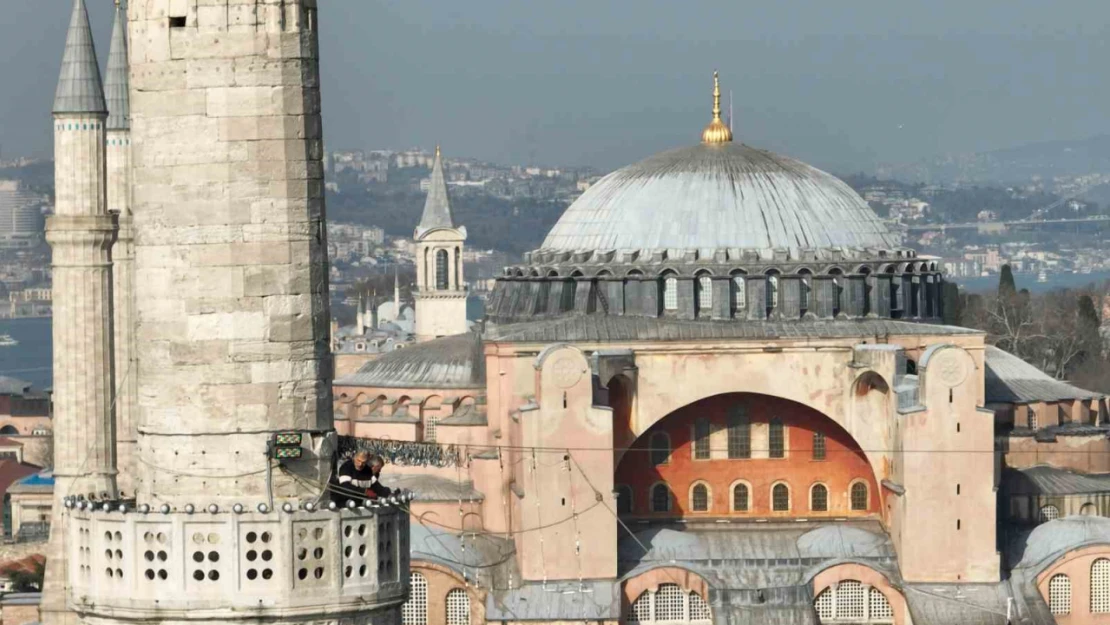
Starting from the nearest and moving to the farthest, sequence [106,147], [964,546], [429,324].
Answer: [106,147] < [964,546] < [429,324]

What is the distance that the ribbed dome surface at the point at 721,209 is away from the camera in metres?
62.2

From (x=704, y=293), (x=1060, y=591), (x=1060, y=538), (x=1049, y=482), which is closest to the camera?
(x=1060, y=591)

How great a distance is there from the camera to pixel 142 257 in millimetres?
23047

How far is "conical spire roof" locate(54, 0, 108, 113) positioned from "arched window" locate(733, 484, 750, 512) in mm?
23136

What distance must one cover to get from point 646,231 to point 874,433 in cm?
683

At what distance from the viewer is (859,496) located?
5962 centimetres

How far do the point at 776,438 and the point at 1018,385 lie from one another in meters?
7.99

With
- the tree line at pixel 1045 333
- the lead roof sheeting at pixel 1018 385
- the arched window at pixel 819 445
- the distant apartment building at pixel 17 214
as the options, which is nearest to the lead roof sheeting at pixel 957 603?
the arched window at pixel 819 445

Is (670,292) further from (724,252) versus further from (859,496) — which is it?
(859,496)

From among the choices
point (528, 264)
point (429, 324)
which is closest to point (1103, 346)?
point (429, 324)

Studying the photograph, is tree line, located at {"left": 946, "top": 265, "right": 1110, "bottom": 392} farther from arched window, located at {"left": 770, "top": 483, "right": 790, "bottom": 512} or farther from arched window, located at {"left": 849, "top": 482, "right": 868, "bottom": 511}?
arched window, located at {"left": 770, "top": 483, "right": 790, "bottom": 512}

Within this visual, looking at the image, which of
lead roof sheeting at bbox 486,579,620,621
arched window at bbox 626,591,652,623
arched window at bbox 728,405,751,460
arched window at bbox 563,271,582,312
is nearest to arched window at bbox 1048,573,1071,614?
arched window at bbox 728,405,751,460

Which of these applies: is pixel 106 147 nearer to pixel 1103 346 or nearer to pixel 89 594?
pixel 89 594

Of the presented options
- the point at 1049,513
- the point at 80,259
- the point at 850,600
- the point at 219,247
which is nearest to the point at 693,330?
the point at 850,600
